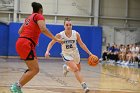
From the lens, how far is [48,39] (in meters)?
28.9

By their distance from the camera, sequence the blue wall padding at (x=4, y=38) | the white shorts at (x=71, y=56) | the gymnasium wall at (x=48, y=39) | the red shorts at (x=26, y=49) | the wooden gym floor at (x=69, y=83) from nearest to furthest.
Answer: the red shorts at (x=26, y=49), the wooden gym floor at (x=69, y=83), the white shorts at (x=71, y=56), the blue wall padding at (x=4, y=38), the gymnasium wall at (x=48, y=39)

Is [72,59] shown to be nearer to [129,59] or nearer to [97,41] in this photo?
[129,59]

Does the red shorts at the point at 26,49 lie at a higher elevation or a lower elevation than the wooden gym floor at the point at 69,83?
higher

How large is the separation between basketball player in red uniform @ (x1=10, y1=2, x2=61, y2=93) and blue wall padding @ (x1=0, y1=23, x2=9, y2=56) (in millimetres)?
21936

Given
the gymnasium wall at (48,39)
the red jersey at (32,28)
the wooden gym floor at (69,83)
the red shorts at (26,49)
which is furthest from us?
the gymnasium wall at (48,39)

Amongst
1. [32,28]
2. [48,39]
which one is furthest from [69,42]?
[48,39]

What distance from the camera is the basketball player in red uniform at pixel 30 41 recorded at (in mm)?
6391

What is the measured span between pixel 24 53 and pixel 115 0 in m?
24.8

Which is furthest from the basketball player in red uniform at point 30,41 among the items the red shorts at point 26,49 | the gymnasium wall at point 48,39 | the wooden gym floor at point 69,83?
the gymnasium wall at point 48,39

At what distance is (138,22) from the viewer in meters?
31.3

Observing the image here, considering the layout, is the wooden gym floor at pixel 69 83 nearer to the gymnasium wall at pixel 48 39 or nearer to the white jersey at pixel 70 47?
the white jersey at pixel 70 47

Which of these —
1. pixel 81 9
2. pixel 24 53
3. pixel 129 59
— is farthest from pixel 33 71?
pixel 81 9

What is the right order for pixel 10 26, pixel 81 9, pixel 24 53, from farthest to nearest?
pixel 81 9, pixel 10 26, pixel 24 53

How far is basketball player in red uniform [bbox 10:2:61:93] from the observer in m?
6.39
